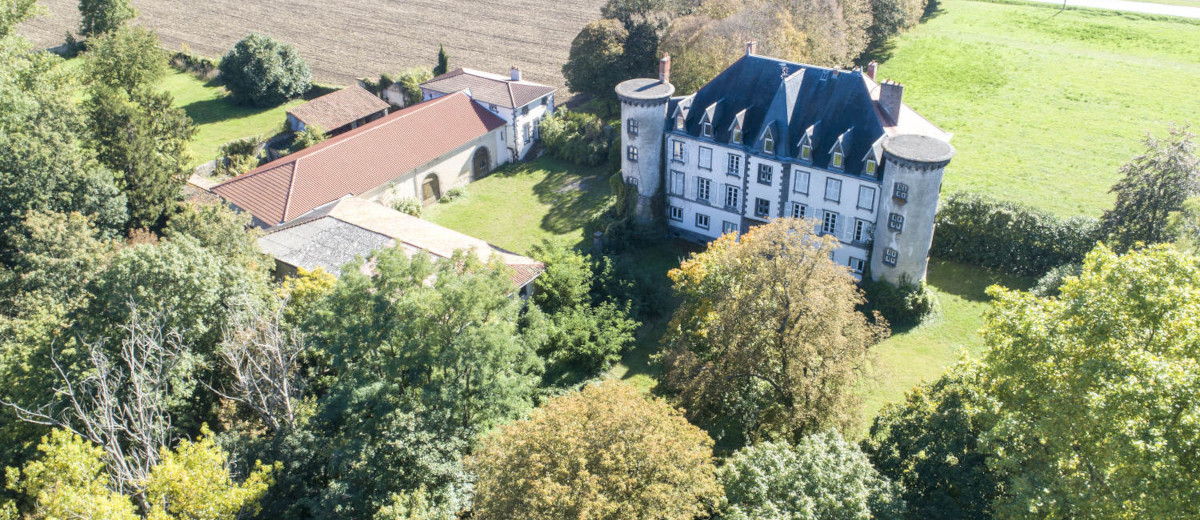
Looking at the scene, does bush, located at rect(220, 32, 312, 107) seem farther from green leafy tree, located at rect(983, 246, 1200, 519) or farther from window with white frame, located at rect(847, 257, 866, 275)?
green leafy tree, located at rect(983, 246, 1200, 519)

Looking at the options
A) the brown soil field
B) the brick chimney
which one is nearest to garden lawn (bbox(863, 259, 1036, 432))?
the brick chimney

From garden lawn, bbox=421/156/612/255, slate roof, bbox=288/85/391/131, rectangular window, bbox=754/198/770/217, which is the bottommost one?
garden lawn, bbox=421/156/612/255

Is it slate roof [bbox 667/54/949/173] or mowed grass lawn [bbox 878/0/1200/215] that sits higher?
slate roof [bbox 667/54/949/173]

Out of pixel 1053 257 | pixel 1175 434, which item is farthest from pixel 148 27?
pixel 1175 434

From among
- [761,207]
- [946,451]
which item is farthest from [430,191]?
[946,451]

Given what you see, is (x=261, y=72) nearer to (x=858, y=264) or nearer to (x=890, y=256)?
(x=858, y=264)
